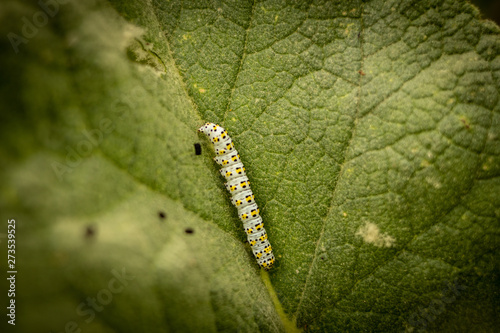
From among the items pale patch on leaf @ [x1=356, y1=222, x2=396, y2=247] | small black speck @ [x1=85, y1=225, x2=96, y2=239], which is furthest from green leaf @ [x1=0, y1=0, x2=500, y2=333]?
small black speck @ [x1=85, y1=225, x2=96, y2=239]

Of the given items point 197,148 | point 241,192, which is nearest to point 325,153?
point 241,192

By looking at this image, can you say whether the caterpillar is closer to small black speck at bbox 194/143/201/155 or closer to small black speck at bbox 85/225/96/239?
small black speck at bbox 194/143/201/155

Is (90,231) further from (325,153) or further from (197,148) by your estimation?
(325,153)

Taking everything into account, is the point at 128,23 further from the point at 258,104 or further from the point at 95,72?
the point at 258,104

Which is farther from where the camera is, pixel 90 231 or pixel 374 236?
pixel 374 236

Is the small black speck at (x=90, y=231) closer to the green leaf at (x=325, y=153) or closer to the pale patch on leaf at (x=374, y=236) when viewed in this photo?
the green leaf at (x=325, y=153)

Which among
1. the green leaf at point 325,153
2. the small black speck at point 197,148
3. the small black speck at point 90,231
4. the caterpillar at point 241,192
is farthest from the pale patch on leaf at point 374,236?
the small black speck at point 90,231
